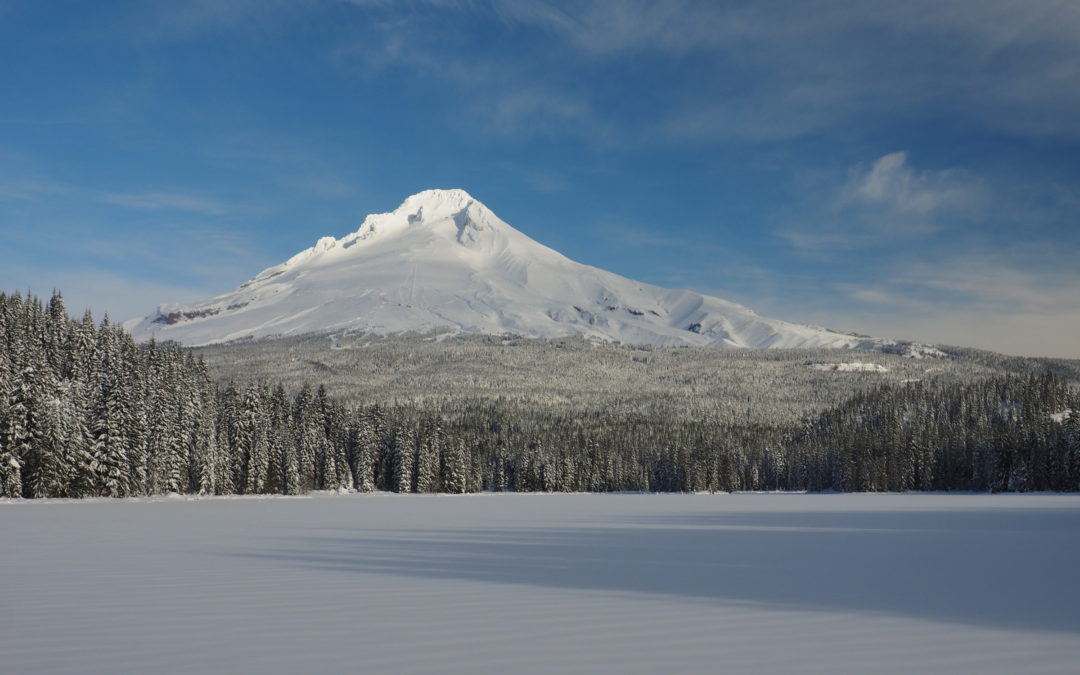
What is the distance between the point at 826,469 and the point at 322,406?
97465 mm

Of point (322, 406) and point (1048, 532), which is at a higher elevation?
point (322, 406)

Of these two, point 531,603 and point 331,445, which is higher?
point 331,445

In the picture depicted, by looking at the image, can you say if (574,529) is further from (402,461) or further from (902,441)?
(902,441)

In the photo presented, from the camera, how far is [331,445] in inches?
4552

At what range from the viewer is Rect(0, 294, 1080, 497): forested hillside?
75.7 m

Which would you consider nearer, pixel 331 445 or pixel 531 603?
pixel 531 603

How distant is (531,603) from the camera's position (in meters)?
19.9

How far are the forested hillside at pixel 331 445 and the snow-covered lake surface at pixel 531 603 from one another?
38819 millimetres

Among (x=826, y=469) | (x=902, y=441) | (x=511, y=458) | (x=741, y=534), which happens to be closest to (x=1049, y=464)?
(x=902, y=441)

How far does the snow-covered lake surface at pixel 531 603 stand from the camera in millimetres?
13906

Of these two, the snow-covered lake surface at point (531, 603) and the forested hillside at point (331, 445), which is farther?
the forested hillside at point (331, 445)

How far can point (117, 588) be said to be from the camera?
2159cm

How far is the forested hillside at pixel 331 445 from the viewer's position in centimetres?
7569

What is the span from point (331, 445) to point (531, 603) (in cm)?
10041
